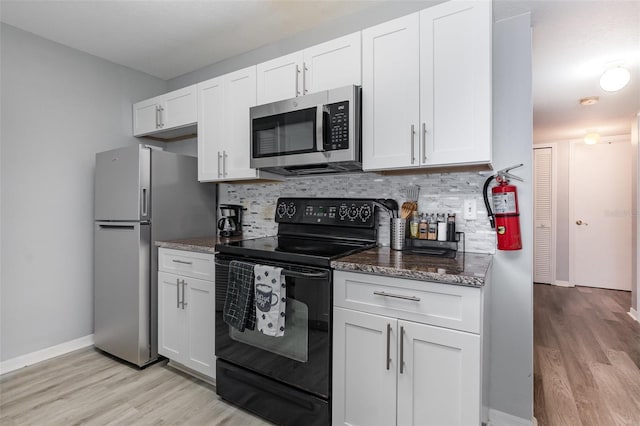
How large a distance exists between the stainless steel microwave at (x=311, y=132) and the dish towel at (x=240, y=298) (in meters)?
0.71

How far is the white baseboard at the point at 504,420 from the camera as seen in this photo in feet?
5.81

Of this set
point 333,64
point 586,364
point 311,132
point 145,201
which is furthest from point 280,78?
point 586,364

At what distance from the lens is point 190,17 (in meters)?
2.25

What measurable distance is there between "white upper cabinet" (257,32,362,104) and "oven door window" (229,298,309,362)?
1316mm

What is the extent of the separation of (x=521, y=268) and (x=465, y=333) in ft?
2.56

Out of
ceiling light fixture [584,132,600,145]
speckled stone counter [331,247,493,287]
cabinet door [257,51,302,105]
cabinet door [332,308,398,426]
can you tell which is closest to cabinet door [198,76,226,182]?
cabinet door [257,51,302,105]

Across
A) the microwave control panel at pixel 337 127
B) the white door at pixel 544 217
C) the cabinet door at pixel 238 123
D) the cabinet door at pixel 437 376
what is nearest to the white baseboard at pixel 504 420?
the cabinet door at pixel 437 376

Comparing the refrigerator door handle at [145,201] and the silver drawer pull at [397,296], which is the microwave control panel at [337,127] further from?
the refrigerator door handle at [145,201]

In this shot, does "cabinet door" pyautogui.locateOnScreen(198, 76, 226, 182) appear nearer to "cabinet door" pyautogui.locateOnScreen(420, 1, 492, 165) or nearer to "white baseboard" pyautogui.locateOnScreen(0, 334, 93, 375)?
"cabinet door" pyautogui.locateOnScreen(420, 1, 492, 165)

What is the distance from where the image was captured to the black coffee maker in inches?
105

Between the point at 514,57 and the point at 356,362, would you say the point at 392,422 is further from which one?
the point at 514,57

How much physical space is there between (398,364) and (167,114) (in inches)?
107

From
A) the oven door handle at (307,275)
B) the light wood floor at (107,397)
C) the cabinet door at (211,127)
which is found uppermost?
the cabinet door at (211,127)

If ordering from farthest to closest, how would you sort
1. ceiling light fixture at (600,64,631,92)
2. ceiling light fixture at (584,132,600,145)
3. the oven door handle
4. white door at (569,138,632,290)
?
1. white door at (569,138,632,290)
2. ceiling light fixture at (584,132,600,145)
3. ceiling light fixture at (600,64,631,92)
4. the oven door handle
